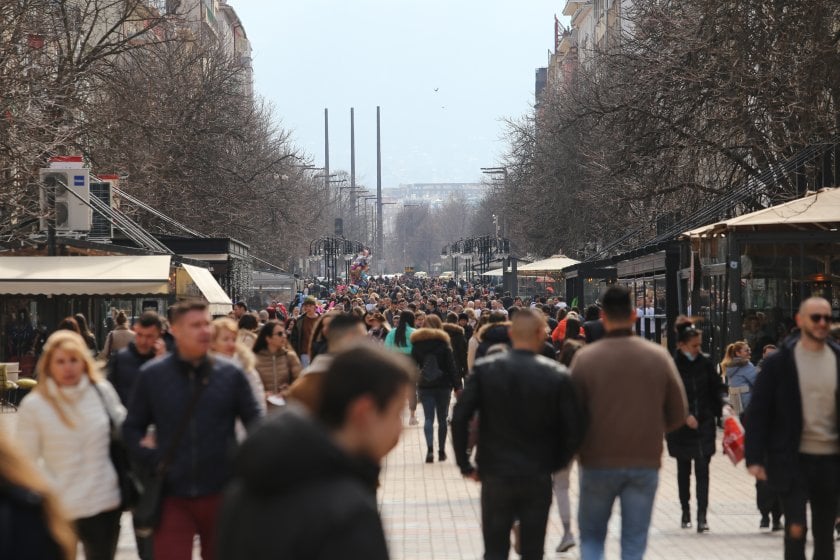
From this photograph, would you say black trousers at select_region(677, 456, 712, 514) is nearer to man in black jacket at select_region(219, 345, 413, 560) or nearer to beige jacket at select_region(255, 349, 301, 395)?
beige jacket at select_region(255, 349, 301, 395)

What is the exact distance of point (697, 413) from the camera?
39.9 feet

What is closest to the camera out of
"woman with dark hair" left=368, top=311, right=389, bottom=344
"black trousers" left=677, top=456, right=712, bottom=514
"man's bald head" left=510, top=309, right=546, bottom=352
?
"man's bald head" left=510, top=309, right=546, bottom=352

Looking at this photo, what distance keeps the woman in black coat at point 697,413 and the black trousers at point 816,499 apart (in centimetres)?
351

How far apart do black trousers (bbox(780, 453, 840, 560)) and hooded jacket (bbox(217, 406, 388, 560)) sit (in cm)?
568

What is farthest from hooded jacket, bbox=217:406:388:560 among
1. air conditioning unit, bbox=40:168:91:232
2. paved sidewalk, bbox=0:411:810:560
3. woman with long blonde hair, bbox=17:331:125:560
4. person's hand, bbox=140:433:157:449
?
air conditioning unit, bbox=40:168:91:232

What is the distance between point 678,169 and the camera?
3114 centimetres

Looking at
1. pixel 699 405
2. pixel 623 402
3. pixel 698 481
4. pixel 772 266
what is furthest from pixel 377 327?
pixel 623 402

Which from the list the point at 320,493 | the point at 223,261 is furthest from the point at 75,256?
the point at 320,493

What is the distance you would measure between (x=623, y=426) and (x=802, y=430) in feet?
3.37

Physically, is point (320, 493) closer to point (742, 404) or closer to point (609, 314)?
point (609, 314)

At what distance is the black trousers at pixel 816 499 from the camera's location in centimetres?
836

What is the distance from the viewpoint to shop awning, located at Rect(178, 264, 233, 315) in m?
28.2

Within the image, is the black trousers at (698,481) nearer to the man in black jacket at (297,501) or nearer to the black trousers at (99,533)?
the black trousers at (99,533)

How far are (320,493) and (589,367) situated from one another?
5131mm
